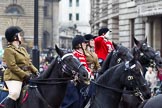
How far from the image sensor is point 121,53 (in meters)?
12.0

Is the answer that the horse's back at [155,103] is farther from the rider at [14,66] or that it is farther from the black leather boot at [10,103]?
the black leather boot at [10,103]

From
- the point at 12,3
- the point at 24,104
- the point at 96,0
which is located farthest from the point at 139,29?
the point at 12,3

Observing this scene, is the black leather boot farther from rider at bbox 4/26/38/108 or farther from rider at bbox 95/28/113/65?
rider at bbox 95/28/113/65

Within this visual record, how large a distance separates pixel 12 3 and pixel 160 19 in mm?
56735

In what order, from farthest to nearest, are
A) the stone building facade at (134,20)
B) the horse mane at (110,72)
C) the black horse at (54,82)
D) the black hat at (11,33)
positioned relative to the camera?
the stone building facade at (134,20)
the black hat at (11,33)
the black horse at (54,82)
the horse mane at (110,72)

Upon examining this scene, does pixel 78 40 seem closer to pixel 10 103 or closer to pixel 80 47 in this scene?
pixel 80 47

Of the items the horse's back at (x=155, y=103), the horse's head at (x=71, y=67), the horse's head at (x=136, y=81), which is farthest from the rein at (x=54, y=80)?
the horse's back at (x=155, y=103)

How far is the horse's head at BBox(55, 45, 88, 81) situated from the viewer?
1092 cm

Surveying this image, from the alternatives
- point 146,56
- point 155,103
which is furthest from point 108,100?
point 155,103

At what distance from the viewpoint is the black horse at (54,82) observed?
36.3 ft

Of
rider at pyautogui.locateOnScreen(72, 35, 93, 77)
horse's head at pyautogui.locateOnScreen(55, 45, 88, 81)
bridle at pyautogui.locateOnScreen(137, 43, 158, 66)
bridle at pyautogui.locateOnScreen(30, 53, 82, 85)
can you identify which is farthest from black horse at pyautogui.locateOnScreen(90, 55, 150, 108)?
rider at pyautogui.locateOnScreen(72, 35, 93, 77)

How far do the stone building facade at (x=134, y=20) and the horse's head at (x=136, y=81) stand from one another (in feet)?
83.7

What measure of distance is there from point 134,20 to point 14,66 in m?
29.3

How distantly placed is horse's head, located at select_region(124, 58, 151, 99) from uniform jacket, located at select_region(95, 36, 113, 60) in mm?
4368
